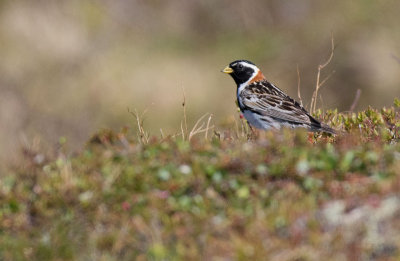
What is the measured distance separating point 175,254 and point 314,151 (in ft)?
6.18

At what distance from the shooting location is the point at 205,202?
6.87 m

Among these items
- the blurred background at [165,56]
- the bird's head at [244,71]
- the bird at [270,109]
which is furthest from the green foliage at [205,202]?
the blurred background at [165,56]

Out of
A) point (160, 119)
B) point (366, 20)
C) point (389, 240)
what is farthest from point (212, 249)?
point (366, 20)

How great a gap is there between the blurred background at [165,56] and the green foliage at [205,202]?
13597 millimetres

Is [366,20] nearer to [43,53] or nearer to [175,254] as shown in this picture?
[43,53]

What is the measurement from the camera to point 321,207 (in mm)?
6617

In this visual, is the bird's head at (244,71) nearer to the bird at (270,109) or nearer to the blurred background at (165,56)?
the bird at (270,109)

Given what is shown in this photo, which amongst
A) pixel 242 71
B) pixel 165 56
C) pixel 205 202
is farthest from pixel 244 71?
pixel 165 56

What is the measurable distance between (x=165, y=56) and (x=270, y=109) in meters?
15.0

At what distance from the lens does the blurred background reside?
76.8 feet

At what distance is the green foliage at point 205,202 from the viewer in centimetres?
625

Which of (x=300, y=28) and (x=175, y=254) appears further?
(x=300, y=28)

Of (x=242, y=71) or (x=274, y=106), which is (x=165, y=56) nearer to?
(x=242, y=71)

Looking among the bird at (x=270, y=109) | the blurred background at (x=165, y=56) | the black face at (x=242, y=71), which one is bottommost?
the blurred background at (x=165, y=56)
